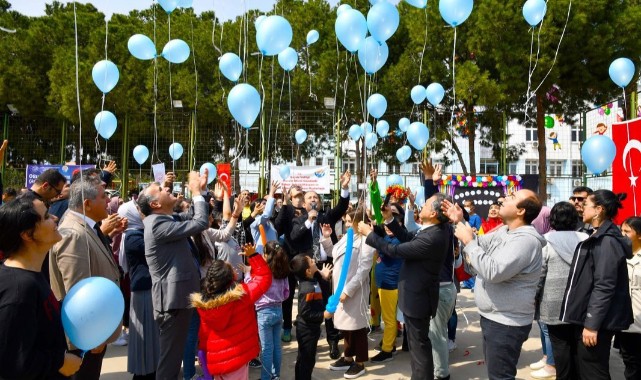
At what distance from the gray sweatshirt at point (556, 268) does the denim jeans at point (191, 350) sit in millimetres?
2884

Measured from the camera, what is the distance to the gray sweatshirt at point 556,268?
13.0 feet

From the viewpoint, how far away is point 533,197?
3.29 m

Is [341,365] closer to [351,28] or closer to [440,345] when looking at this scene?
[440,345]

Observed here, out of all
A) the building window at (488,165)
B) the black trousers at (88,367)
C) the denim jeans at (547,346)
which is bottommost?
the denim jeans at (547,346)

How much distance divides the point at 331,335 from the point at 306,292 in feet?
4.03

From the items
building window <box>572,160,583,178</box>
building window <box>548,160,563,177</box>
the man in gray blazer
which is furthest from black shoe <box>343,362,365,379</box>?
building window <box>548,160,563,177</box>

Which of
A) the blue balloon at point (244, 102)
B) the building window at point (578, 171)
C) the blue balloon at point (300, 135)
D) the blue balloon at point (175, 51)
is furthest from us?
the building window at point (578, 171)

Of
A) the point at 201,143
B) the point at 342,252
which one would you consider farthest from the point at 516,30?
the point at 342,252

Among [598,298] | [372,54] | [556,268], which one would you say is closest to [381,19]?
[372,54]

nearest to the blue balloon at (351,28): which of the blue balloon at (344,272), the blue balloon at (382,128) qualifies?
the blue balloon at (344,272)

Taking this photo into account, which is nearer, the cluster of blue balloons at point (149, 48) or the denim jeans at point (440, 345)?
the denim jeans at point (440, 345)

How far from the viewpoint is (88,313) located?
211 centimetres

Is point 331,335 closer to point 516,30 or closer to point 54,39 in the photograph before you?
point 516,30

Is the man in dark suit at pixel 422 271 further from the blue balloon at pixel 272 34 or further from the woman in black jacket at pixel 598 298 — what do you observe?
the blue balloon at pixel 272 34
